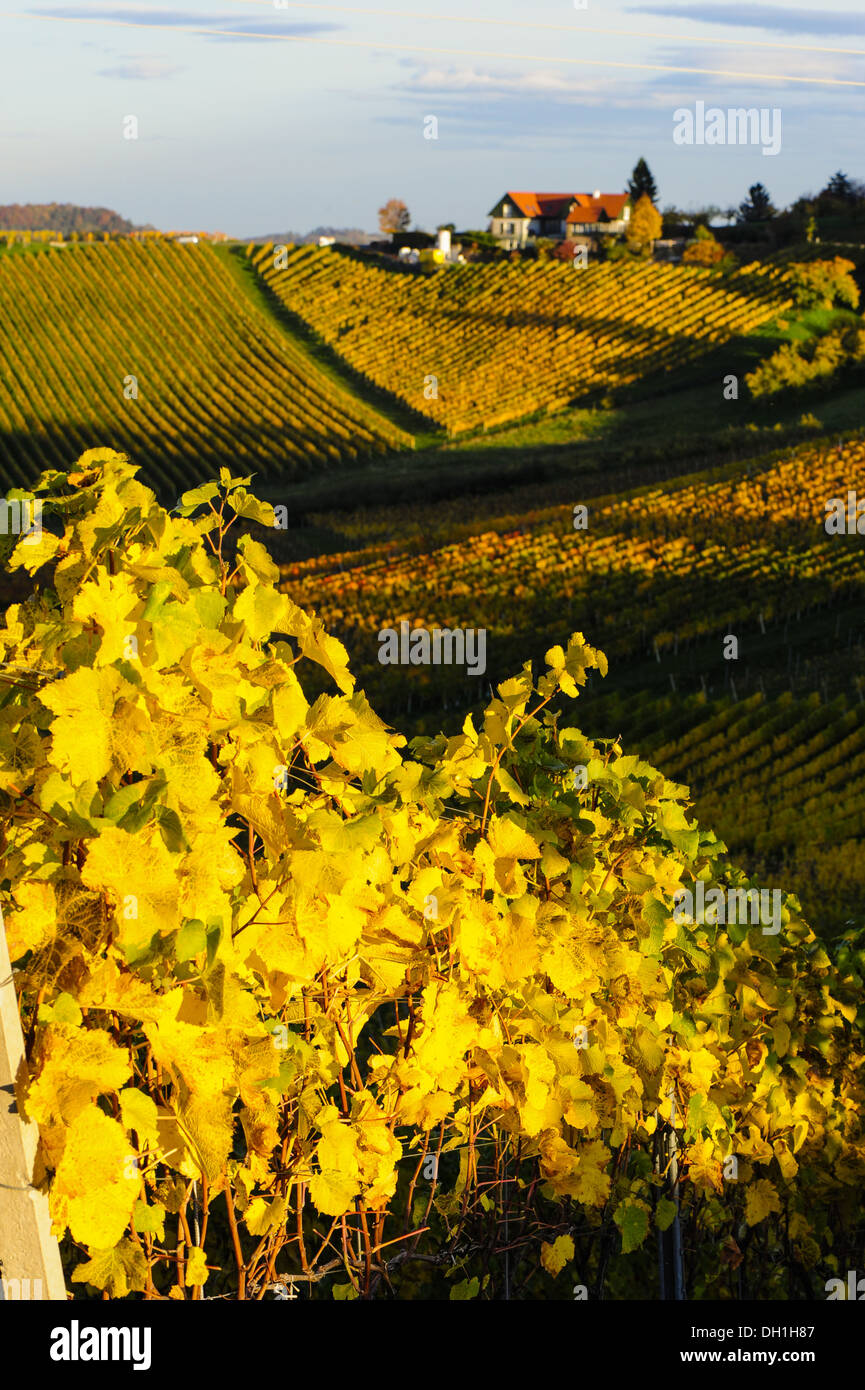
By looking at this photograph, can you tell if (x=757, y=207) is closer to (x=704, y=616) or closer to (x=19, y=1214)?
(x=704, y=616)

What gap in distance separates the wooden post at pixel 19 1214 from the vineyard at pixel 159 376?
52475mm

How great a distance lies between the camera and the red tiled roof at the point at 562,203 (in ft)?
346

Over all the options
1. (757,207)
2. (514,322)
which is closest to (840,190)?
(757,207)

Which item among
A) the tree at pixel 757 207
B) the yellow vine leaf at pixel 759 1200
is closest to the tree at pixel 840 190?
the tree at pixel 757 207

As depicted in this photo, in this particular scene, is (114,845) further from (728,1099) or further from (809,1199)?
(809,1199)

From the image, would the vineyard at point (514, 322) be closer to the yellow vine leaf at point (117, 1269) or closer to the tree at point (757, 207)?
the tree at point (757, 207)

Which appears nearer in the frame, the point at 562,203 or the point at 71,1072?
the point at 71,1072

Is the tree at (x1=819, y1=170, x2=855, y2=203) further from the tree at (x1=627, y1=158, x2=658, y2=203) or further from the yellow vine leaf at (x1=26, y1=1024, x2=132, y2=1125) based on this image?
the yellow vine leaf at (x1=26, y1=1024, x2=132, y2=1125)

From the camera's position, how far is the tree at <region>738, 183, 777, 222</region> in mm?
104281

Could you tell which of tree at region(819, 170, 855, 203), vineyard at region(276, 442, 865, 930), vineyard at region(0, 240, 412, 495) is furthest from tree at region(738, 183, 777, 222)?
vineyard at region(276, 442, 865, 930)

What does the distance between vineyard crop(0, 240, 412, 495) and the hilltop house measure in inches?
1256

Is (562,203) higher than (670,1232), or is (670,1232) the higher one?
(562,203)

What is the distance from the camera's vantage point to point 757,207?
10494cm

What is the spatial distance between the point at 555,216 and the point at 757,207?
1685 centimetres
